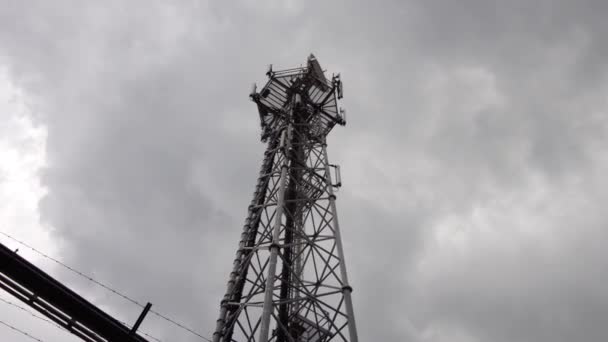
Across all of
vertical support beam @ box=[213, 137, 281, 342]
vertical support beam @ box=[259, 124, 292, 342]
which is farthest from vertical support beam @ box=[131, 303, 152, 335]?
vertical support beam @ box=[259, 124, 292, 342]

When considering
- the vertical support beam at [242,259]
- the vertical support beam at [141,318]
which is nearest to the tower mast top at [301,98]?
the vertical support beam at [242,259]

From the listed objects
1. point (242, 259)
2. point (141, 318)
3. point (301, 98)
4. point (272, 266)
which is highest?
point (301, 98)

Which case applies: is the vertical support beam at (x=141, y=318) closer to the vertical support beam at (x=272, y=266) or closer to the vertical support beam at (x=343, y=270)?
the vertical support beam at (x=272, y=266)

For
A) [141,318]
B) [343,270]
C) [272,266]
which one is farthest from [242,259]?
[141,318]

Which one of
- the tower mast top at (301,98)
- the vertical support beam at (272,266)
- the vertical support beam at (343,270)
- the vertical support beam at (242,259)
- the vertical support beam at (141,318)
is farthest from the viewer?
the tower mast top at (301,98)

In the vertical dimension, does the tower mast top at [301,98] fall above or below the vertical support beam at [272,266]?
above

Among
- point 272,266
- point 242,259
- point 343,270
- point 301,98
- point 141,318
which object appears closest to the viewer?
point 141,318

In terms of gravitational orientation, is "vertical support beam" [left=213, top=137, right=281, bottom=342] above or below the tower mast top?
below

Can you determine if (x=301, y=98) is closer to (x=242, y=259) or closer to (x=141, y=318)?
(x=242, y=259)

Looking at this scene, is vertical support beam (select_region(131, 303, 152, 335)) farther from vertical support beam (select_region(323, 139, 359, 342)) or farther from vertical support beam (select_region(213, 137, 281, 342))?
vertical support beam (select_region(323, 139, 359, 342))

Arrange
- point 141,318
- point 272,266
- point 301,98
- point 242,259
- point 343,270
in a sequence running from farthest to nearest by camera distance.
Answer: point 301,98
point 242,259
point 343,270
point 272,266
point 141,318

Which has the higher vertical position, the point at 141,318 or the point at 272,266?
the point at 272,266

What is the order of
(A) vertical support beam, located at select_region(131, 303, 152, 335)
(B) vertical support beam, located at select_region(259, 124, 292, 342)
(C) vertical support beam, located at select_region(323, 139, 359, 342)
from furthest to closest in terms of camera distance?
(C) vertical support beam, located at select_region(323, 139, 359, 342) → (A) vertical support beam, located at select_region(131, 303, 152, 335) → (B) vertical support beam, located at select_region(259, 124, 292, 342)

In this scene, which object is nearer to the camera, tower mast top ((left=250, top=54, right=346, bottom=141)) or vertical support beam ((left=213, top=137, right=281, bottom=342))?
vertical support beam ((left=213, top=137, right=281, bottom=342))
